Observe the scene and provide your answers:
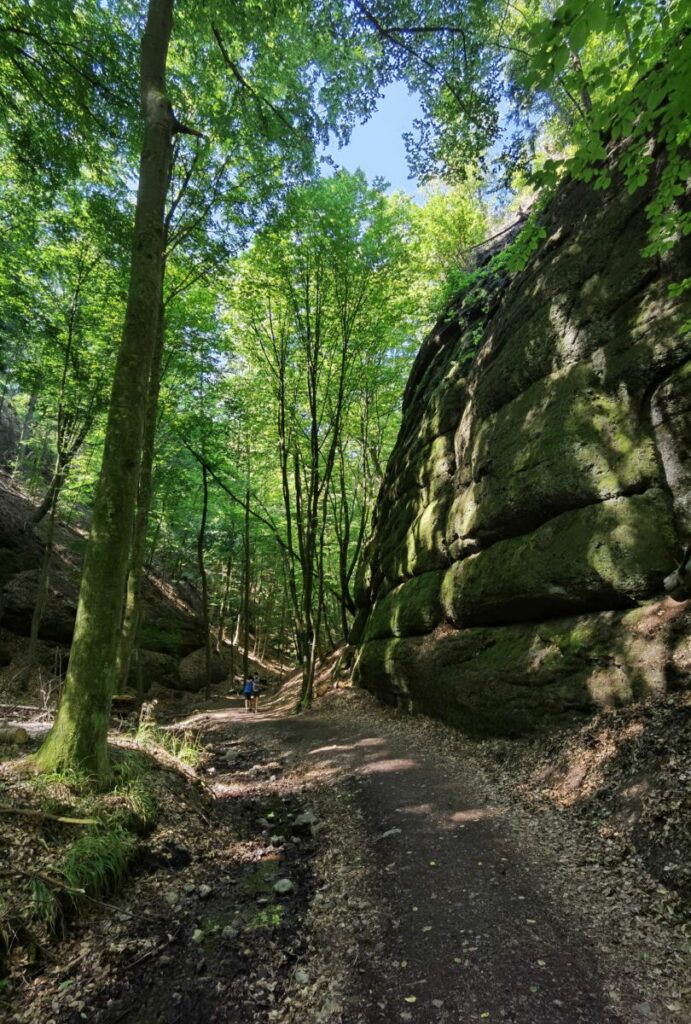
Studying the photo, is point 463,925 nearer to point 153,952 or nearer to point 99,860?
point 153,952

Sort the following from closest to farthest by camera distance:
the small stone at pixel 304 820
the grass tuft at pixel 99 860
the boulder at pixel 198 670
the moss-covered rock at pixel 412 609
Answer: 1. the grass tuft at pixel 99 860
2. the small stone at pixel 304 820
3. the moss-covered rock at pixel 412 609
4. the boulder at pixel 198 670

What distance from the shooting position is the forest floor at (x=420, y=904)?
288cm

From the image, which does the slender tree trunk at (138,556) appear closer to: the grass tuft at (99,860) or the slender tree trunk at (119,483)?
the slender tree trunk at (119,483)

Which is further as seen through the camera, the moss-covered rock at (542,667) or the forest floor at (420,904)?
the moss-covered rock at (542,667)

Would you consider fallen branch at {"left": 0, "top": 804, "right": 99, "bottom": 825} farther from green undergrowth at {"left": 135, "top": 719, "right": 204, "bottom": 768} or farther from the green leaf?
the green leaf

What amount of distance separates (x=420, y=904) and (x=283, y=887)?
4.48 feet

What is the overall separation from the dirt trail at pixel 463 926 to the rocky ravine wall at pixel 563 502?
222 centimetres

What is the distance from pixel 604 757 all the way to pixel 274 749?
6627 millimetres

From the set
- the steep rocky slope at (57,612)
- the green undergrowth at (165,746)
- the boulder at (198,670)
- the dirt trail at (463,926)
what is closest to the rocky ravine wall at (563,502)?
the dirt trail at (463,926)

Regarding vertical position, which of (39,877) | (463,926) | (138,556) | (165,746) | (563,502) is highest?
(138,556)

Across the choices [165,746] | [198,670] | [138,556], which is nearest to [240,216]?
[138,556]

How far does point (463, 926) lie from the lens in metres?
3.43

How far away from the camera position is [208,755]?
912 cm

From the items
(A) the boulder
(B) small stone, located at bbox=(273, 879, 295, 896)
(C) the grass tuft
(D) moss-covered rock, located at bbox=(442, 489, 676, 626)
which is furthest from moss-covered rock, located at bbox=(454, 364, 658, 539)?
(A) the boulder
